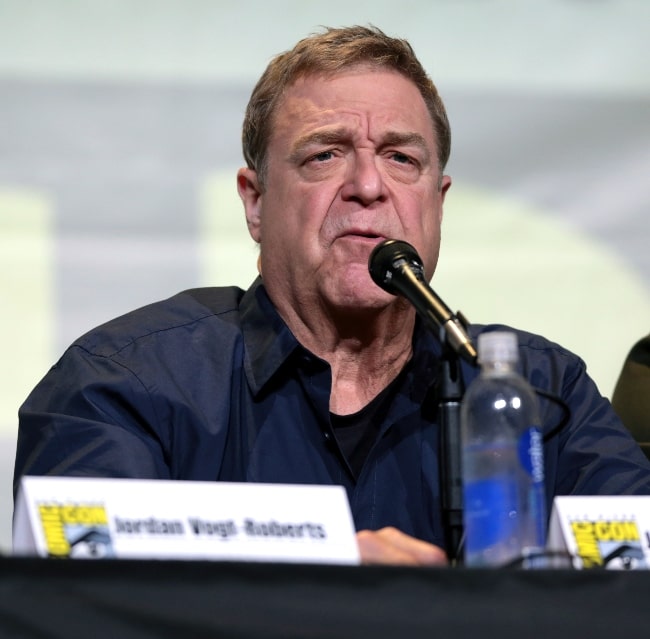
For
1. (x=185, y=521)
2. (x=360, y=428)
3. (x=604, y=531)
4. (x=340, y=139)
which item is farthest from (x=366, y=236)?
(x=185, y=521)

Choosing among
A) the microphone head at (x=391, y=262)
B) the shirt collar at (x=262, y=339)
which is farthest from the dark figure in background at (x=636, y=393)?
the microphone head at (x=391, y=262)

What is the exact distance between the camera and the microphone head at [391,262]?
5.57 feet

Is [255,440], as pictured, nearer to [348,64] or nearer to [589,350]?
[348,64]

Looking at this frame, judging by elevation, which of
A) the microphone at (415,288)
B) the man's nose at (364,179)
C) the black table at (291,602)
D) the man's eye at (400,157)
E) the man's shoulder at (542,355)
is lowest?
the black table at (291,602)

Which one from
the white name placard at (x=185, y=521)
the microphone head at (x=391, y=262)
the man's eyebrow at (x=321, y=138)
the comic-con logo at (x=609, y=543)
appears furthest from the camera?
the man's eyebrow at (x=321, y=138)

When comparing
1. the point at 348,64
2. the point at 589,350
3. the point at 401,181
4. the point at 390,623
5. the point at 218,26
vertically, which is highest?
the point at 218,26

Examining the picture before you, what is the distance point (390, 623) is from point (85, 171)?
181cm

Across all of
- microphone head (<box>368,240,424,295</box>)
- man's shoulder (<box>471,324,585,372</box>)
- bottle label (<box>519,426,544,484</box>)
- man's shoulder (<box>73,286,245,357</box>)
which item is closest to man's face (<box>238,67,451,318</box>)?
man's shoulder (<box>73,286,245,357</box>)

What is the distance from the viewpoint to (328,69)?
241 centimetres

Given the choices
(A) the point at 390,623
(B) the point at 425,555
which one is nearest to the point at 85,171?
(B) the point at 425,555

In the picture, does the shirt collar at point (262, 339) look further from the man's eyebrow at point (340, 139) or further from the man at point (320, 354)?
the man's eyebrow at point (340, 139)

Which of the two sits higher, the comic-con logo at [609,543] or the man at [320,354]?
the man at [320,354]

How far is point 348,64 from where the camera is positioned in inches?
95.0

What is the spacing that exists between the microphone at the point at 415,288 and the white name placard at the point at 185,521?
37 cm
